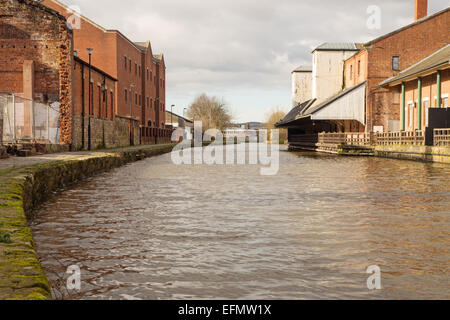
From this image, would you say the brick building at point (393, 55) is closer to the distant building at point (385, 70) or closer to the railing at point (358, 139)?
the distant building at point (385, 70)

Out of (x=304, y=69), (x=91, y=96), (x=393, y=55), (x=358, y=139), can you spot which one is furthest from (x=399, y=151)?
(x=304, y=69)

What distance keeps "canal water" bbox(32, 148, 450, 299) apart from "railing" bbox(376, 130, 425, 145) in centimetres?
1417

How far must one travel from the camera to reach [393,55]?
36562mm

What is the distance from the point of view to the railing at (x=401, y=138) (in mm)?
25044

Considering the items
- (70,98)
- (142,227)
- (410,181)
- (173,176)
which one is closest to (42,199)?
(142,227)

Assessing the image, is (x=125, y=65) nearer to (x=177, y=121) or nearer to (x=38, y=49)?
(x=38, y=49)

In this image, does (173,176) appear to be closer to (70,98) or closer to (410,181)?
(410,181)

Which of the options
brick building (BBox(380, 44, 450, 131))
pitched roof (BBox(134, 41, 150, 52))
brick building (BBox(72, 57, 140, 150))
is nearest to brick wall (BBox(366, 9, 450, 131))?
brick building (BBox(380, 44, 450, 131))

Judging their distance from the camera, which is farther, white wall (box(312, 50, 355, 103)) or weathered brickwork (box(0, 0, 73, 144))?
white wall (box(312, 50, 355, 103))

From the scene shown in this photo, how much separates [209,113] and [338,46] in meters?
50.1

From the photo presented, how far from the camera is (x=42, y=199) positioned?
10227mm

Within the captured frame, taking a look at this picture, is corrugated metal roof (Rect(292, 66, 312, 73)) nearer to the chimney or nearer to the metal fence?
the chimney

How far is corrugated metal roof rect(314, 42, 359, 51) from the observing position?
48412mm

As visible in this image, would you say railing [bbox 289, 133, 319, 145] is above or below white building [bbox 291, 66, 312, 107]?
below
